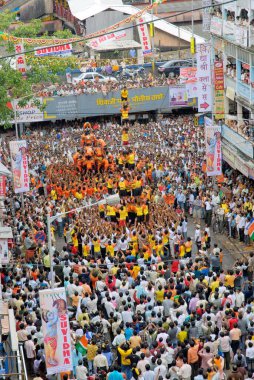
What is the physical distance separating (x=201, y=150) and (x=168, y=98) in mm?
10081

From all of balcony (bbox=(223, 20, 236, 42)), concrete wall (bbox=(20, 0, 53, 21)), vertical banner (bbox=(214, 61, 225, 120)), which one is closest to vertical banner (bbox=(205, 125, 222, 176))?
vertical banner (bbox=(214, 61, 225, 120))

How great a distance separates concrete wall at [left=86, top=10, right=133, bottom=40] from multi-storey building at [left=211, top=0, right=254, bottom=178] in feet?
56.5

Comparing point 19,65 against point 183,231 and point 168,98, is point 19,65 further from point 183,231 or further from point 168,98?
point 183,231

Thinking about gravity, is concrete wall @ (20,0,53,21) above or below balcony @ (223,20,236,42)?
below

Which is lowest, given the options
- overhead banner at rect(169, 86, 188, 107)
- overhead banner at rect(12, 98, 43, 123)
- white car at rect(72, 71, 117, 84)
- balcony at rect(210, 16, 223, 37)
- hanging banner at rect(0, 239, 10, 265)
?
overhead banner at rect(169, 86, 188, 107)

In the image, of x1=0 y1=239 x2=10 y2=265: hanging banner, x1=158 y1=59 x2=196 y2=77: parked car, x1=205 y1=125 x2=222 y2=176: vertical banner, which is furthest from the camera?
x1=158 y1=59 x2=196 y2=77: parked car

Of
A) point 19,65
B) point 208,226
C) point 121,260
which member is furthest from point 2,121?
point 121,260

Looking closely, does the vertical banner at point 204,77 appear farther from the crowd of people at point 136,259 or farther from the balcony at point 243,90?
the crowd of people at point 136,259

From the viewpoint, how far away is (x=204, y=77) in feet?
141

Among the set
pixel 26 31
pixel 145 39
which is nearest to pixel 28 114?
pixel 26 31

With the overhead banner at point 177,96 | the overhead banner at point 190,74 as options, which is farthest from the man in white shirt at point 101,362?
the overhead banner at point 177,96

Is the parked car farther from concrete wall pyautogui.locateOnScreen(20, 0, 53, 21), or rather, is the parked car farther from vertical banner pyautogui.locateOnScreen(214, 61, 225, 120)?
concrete wall pyautogui.locateOnScreen(20, 0, 53, 21)

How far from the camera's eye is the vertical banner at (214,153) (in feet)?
128

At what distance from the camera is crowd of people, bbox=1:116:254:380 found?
25.3 metres
